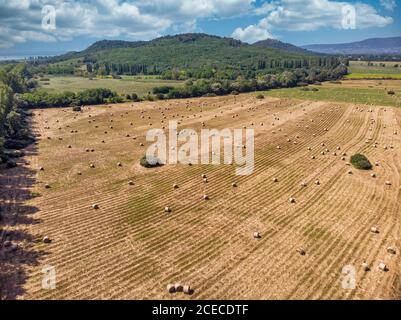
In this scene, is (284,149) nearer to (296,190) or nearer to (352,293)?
(296,190)

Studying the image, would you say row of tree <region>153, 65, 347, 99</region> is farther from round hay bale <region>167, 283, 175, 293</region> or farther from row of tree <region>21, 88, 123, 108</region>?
round hay bale <region>167, 283, 175, 293</region>

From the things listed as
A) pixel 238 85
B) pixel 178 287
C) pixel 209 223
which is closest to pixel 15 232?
pixel 178 287

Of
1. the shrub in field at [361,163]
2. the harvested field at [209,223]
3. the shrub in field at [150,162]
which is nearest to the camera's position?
the harvested field at [209,223]

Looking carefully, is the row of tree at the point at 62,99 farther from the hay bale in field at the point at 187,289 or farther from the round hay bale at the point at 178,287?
the hay bale in field at the point at 187,289

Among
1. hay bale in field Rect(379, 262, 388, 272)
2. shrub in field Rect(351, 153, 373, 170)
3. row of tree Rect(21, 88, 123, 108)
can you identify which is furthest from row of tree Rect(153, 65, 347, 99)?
hay bale in field Rect(379, 262, 388, 272)

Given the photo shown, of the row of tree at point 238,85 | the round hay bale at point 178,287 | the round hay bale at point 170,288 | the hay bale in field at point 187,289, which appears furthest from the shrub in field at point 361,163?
the row of tree at point 238,85

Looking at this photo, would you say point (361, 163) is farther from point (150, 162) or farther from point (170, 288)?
point (170, 288)
